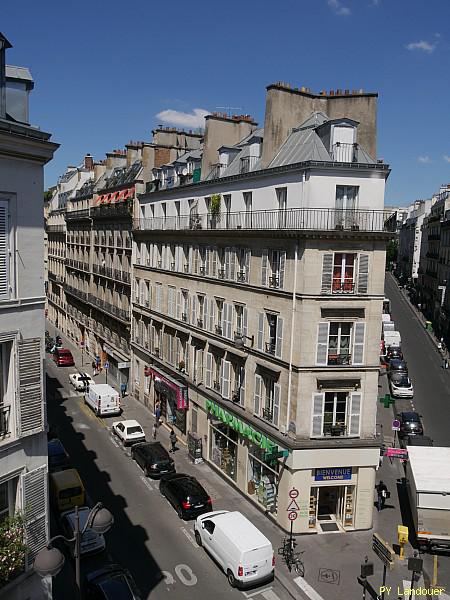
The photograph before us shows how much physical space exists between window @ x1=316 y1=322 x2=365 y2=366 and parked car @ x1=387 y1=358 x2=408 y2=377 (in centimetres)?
2924

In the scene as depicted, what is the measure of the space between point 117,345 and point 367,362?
109 feet

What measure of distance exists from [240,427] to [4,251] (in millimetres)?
21258

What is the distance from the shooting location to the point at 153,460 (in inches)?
1287

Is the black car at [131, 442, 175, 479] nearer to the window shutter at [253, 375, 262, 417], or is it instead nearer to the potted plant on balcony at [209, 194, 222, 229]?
the window shutter at [253, 375, 262, 417]

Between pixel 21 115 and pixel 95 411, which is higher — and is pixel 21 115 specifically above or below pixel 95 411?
above

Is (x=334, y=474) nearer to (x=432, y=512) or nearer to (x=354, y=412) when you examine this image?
(x=354, y=412)

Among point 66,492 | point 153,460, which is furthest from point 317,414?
point 66,492

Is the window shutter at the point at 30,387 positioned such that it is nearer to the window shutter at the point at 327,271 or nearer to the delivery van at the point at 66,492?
the delivery van at the point at 66,492

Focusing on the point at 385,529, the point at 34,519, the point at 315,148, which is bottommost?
the point at 385,529

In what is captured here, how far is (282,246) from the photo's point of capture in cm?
2762

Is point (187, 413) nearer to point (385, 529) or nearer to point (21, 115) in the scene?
point (385, 529)

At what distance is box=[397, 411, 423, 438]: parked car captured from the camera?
4072cm

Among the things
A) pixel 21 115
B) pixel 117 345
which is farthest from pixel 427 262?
pixel 21 115

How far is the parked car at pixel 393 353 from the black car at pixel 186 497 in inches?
1494
